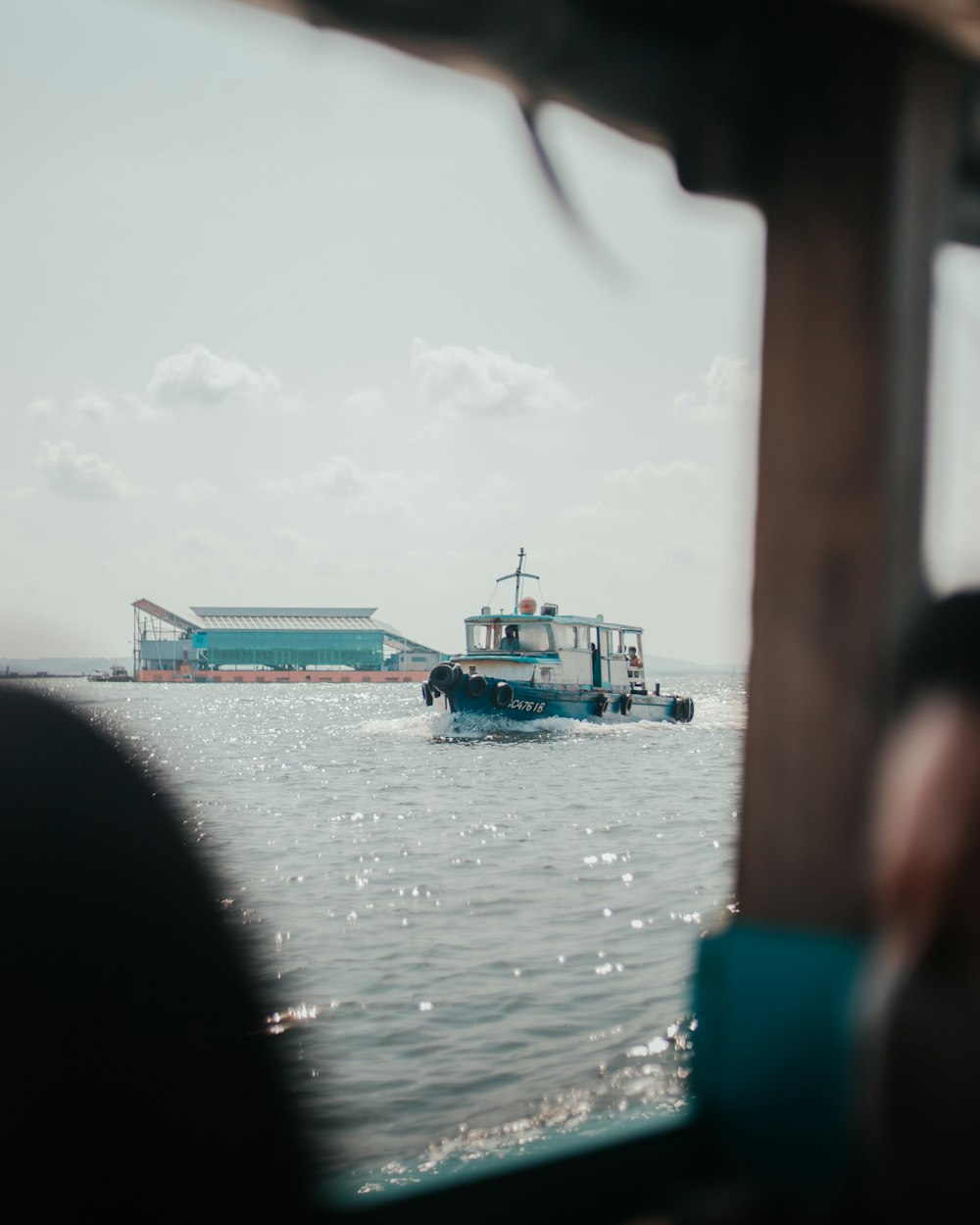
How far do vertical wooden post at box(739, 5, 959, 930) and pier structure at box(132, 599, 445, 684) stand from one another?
352 feet

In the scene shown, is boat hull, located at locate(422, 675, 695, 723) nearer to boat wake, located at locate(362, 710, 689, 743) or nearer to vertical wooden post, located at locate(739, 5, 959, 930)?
boat wake, located at locate(362, 710, 689, 743)

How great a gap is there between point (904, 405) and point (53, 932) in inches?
61.6

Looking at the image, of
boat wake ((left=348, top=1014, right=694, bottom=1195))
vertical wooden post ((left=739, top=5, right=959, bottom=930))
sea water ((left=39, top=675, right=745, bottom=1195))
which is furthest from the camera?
sea water ((left=39, top=675, right=745, bottom=1195))

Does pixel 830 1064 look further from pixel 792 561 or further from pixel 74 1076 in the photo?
pixel 74 1076

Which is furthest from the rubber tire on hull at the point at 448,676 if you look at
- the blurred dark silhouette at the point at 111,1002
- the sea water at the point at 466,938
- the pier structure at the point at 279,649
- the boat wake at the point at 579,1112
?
the pier structure at the point at 279,649

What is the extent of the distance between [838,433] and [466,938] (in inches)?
282

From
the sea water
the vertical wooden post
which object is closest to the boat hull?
the sea water

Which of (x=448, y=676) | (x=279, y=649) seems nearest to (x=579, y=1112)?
(x=448, y=676)

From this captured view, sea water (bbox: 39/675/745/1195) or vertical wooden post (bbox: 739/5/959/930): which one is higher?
vertical wooden post (bbox: 739/5/959/930)

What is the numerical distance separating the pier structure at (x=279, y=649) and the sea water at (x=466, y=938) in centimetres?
8728

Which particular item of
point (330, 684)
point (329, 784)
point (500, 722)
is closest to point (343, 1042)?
point (329, 784)

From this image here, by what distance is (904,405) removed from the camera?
6.51 ft

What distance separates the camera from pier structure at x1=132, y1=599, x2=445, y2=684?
108250 millimetres

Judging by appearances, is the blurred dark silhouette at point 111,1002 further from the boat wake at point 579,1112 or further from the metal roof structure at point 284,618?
the metal roof structure at point 284,618
